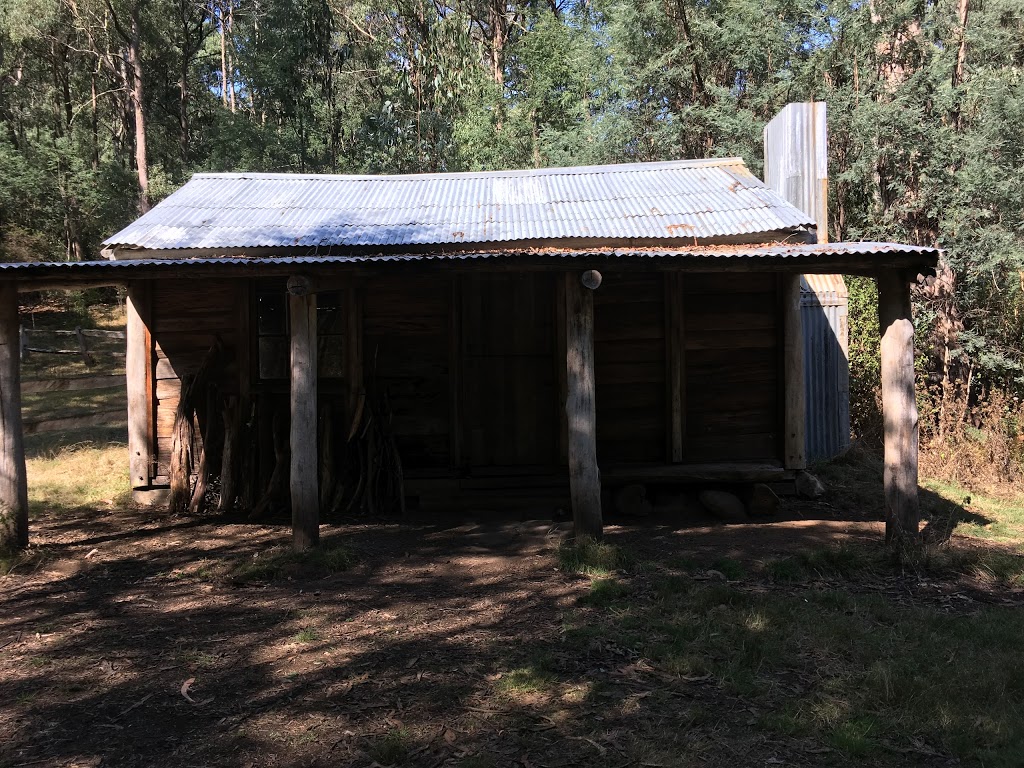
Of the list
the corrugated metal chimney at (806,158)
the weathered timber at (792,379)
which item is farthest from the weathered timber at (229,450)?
the corrugated metal chimney at (806,158)

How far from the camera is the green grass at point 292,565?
247 inches

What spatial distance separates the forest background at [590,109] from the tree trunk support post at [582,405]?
246 inches

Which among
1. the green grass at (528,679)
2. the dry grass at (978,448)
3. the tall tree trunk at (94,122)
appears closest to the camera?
the green grass at (528,679)

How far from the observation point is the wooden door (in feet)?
29.0

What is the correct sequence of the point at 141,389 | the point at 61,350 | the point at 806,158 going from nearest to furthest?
the point at 141,389 < the point at 806,158 < the point at 61,350

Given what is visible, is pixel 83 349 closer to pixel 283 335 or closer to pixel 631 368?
pixel 283 335

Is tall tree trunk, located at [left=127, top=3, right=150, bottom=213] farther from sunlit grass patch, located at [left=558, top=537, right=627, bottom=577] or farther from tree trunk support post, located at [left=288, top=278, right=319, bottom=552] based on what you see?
sunlit grass patch, located at [left=558, top=537, right=627, bottom=577]

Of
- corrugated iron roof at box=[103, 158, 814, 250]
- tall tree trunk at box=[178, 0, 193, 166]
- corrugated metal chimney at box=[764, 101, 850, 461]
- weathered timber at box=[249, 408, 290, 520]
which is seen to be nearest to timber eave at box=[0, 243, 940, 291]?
corrugated iron roof at box=[103, 158, 814, 250]

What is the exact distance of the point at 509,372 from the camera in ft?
29.1

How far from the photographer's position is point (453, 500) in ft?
28.4

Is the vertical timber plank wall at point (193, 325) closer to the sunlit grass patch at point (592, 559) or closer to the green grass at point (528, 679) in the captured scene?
the sunlit grass patch at point (592, 559)

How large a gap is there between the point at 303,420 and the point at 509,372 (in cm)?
275

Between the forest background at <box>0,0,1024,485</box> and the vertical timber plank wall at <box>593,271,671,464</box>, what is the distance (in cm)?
453

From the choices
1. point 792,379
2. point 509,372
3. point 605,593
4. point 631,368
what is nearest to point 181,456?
point 509,372
